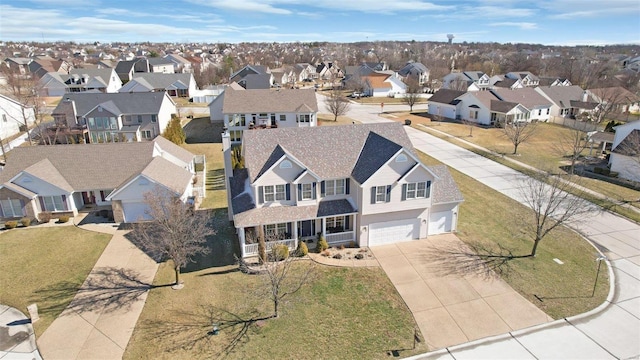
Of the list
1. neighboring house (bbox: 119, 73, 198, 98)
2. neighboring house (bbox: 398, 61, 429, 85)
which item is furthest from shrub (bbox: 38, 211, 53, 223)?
neighboring house (bbox: 398, 61, 429, 85)

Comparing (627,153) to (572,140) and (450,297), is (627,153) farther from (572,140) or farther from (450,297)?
(450,297)

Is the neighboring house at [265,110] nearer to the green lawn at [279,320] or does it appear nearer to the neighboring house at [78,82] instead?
the green lawn at [279,320]

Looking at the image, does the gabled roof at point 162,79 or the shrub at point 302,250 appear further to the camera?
the gabled roof at point 162,79

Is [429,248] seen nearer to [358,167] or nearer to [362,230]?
[362,230]

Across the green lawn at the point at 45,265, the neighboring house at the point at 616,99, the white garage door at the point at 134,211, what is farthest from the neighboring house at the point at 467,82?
the green lawn at the point at 45,265

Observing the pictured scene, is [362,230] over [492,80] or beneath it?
beneath

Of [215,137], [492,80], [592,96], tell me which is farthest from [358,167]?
[492,80]
